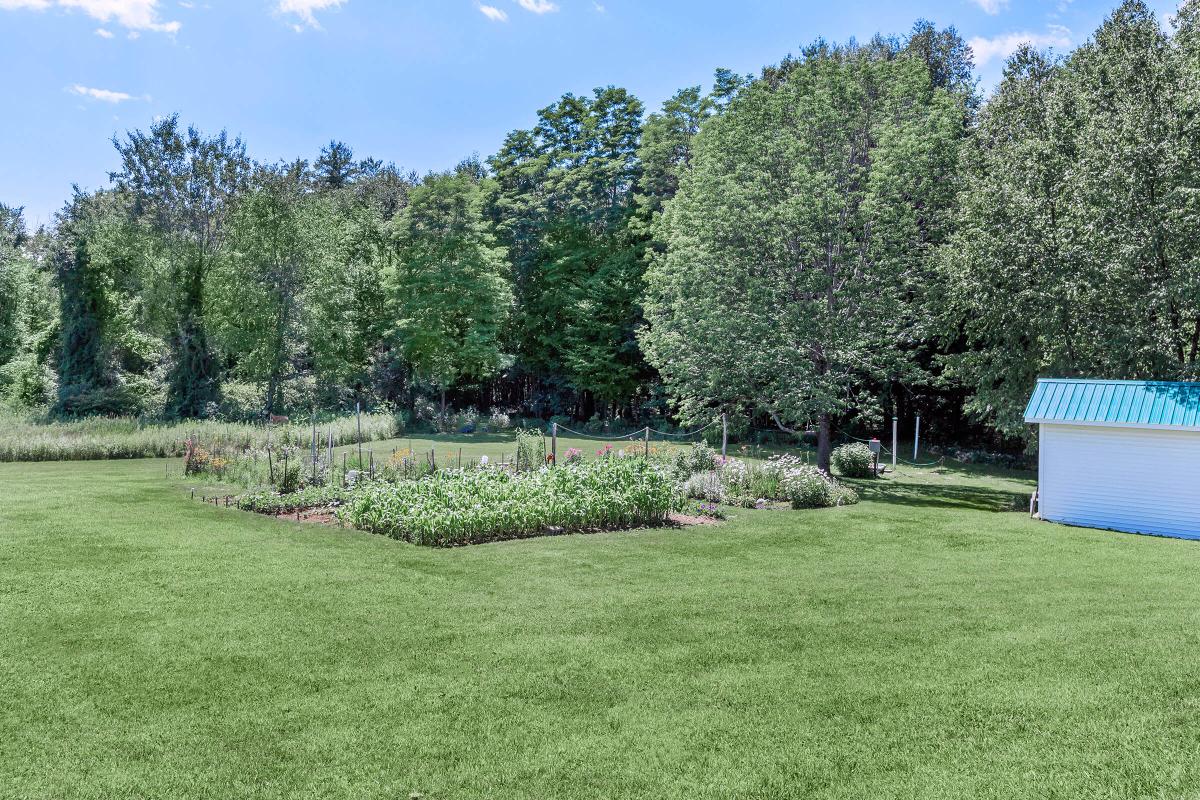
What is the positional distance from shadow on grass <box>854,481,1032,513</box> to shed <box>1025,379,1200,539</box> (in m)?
1.97

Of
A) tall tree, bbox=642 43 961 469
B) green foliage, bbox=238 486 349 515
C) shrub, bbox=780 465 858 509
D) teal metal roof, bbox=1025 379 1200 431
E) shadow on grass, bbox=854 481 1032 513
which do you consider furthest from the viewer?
tall tree, bbox=642 43 961 469

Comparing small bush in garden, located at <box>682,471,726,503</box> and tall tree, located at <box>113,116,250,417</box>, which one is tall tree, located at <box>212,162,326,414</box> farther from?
small bush in garden, located at <box>682,471,726,503</box>

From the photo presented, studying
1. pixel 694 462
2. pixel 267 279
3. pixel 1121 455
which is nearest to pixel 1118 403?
pixel 1121 455

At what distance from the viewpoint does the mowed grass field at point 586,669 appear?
4.82m

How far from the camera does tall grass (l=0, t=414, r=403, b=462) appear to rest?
20.6 metres

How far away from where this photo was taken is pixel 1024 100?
20.4 metres

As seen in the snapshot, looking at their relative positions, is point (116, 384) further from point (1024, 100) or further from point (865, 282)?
point (1024, 100)

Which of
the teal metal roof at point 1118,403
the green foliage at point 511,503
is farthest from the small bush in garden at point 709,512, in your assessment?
the teal metal roof at point 1118,403

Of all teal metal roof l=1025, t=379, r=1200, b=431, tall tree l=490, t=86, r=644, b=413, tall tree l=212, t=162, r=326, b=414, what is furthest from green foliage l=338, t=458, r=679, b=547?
tall tree l=212, t=162, r=326, b=414

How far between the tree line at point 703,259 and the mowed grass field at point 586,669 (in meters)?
7.97

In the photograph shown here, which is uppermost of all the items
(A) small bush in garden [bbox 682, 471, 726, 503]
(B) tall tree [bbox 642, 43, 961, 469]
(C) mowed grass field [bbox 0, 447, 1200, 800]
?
(B) tall tree [bbox 642, 43, 961, 469]

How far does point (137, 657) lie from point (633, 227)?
90.4ft


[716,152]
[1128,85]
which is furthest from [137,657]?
[1128,85]

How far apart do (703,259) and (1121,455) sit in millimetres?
9721
